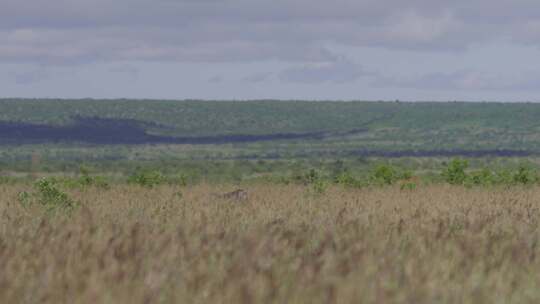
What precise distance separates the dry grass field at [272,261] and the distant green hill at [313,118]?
132 meters

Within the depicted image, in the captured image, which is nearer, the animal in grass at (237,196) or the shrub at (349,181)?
the animal in grass at (237,196)

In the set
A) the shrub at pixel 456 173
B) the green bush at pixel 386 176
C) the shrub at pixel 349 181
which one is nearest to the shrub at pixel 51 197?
the shrub at pixel 349 181

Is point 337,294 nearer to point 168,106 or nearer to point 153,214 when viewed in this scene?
point 153,214

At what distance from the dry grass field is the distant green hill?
132 meters

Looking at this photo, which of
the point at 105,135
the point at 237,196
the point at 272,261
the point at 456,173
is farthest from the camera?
the point at 105,135

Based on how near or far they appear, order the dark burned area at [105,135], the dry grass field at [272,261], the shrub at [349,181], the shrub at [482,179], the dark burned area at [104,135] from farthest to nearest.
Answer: the dark burned area at [104,135] < the dark burned area at [105,135] < the shrub at [482,179] < the shrub at [349,181] < the dry grass field at [272,261]

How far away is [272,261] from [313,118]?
153m

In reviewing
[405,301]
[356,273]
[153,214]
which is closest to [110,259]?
[356,273]

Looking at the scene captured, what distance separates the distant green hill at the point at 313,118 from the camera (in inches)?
5896

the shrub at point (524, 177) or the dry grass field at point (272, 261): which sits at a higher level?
the dry grass field at point (272, 261)

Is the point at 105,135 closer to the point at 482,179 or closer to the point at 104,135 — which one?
the point at 104,135

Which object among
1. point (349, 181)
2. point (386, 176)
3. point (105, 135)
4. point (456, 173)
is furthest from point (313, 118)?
A: point (349, 181)

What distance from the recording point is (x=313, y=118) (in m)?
160

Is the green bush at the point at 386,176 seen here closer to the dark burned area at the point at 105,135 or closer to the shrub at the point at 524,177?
the shrub at the point at 524,177
